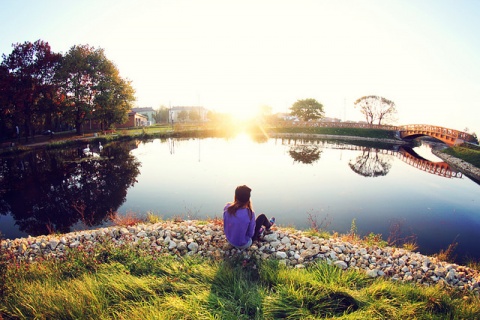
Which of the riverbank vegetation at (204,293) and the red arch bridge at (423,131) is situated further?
the red arch bridge at (423,131)

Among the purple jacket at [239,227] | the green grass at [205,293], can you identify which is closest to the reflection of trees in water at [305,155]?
the purple jacket at [239,227]

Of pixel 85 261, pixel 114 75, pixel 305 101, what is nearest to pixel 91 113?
pixel 114 75

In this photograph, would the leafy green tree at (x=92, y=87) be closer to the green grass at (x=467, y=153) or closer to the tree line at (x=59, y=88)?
the tree line at (x=59, y=88)

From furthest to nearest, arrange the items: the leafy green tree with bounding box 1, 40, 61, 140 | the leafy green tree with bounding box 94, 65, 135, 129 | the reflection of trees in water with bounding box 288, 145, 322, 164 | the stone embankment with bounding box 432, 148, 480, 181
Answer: the leafy green tree with bounding box 94, 65, 135, 129 < the leafy green tree with bounding box 1, 40, 61, 140 < the reflection of trees in water with bounding box 288, 145, 322, 164 < the stone embankment with bounding box 432, 148, 480, 181

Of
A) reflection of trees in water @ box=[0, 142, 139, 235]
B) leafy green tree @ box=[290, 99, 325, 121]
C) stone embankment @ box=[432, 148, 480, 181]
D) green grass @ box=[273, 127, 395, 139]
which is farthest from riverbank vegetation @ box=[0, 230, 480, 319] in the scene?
leafy green tree @ box=[290, 99, 325, 121]

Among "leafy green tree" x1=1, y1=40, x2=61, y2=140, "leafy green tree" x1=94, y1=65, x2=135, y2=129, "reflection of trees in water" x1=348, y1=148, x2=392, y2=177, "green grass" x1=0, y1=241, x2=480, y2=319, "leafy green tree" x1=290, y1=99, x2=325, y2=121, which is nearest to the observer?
"green grass" x1=0, y1=241, x2=480, y2=319

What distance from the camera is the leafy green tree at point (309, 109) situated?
2613 inches

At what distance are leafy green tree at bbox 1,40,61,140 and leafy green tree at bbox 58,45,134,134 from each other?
133cm

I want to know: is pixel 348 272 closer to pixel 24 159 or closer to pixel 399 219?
pixel 399 219

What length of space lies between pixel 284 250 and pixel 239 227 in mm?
1233

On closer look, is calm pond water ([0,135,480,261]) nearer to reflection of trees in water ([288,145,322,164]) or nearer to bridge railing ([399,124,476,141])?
reflection of trees in water ([288,145,322,164])

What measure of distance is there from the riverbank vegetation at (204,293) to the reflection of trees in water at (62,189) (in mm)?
4528

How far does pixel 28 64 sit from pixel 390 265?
36.6 m

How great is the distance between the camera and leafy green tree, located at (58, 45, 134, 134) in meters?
28.7
